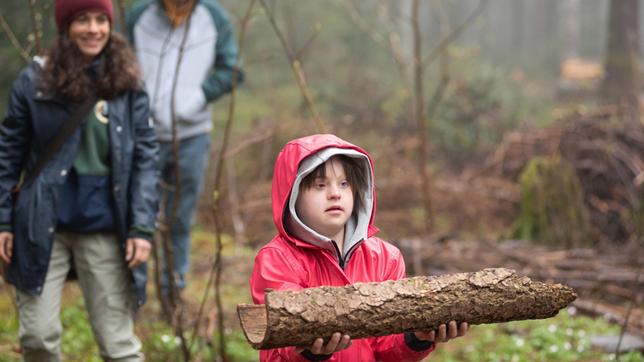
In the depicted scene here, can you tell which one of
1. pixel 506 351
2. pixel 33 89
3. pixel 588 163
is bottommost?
pixel 506 351

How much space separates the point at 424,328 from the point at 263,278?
1.90 ft

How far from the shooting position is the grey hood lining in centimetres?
244

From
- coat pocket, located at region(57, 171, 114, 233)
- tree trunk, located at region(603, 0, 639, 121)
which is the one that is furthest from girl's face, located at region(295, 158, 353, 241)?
tree trunk, located at region(603, 0, 639, 121)

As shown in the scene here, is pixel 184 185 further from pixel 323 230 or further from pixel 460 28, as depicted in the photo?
pixel 460 28

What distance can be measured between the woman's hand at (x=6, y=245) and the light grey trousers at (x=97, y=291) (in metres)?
0.20

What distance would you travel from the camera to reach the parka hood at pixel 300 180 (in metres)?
2.44

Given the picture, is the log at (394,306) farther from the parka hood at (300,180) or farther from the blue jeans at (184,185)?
the blue jeans at (184,185)

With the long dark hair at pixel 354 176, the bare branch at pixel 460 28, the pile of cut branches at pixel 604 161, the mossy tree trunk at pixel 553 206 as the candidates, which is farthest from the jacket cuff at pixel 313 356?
the pile of cut branches at pixel 604 161

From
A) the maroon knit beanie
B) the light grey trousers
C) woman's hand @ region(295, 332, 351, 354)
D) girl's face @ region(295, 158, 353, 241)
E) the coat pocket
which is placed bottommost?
the light grey trousers

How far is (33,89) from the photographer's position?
11.6 ft

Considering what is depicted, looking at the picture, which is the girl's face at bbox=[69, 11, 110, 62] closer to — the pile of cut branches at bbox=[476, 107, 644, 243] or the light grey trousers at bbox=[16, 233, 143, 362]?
the light grey trousers at bbox=[16, 233, 143, 362]

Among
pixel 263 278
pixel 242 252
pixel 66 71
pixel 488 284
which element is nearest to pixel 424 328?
pixel 488 284

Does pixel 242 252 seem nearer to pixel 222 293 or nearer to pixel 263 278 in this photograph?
pixel 222 293

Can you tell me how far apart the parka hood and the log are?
0.32 metres
